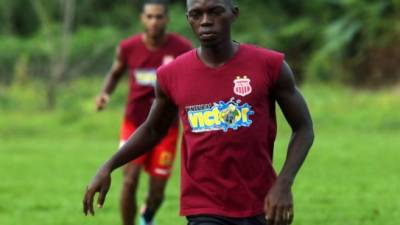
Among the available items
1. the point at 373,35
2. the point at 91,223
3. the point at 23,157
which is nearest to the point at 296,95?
the point at 91,223

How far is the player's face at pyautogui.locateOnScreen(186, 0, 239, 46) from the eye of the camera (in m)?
5.53

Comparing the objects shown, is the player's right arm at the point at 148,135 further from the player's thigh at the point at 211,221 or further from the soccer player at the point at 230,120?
the player's thigh at the point at 211,221

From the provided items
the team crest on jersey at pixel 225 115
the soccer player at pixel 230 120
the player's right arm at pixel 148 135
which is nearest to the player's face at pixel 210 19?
the soccer player at pixel 230 120

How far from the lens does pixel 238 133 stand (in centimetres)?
562

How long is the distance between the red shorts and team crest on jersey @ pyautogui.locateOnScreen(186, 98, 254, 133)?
452 centimetres

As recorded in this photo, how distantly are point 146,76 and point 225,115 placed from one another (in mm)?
4637

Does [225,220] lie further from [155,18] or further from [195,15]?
[155,18]

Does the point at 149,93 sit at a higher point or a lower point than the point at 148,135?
lower

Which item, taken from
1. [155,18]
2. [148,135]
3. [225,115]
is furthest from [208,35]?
[155,18]

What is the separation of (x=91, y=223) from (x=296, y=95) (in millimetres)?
5413

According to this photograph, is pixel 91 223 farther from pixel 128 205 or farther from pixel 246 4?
pixel 246 4

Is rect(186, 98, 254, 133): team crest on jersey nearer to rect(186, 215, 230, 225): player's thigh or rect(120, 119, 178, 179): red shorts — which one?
rect(186, 215, 230, 225): player's thigh

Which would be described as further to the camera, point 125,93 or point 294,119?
point 125,93

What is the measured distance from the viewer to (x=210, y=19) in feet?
18.1
